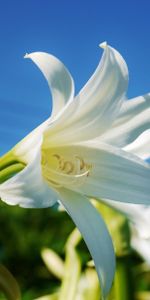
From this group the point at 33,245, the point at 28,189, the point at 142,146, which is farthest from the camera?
the point at 33,245

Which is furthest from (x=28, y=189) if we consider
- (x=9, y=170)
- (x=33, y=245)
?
(x=33, y=245)

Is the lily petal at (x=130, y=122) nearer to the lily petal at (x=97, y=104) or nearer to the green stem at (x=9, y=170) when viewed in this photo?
the lily petal at (x=97, y=104)

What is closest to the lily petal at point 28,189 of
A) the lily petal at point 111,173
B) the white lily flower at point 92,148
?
the white lily flower at point 92,148

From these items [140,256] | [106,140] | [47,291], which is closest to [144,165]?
[106,140]

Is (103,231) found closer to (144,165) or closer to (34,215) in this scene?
(144,165)

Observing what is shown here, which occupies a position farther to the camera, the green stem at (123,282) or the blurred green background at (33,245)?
the blurred green background at (33,245)

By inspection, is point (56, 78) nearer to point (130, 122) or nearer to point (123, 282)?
point (130, 122)
